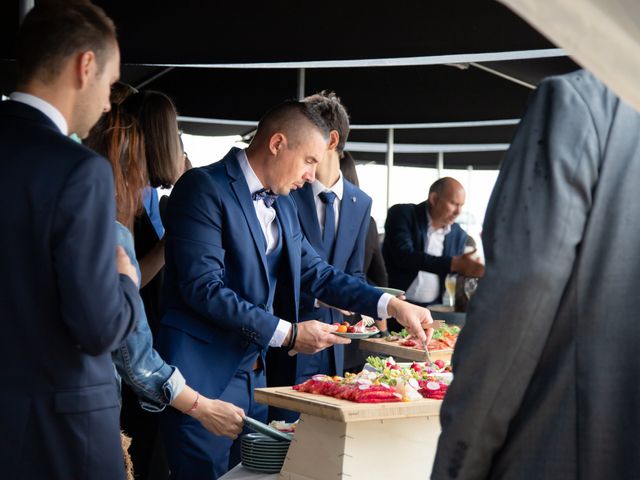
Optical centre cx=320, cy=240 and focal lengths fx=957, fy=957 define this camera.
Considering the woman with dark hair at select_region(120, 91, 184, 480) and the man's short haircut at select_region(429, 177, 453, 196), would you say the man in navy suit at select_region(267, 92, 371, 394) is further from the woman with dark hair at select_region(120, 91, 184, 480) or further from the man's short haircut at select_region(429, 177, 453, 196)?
the man's short haircut at select_region(429, 177, 453, 196)

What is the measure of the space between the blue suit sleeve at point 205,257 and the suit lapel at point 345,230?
1046mm

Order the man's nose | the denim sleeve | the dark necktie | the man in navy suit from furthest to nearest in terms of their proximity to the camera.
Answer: the dark necktie → the man in navy suit → the man's nose → the denim sleeve

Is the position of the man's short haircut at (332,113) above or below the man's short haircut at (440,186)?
above

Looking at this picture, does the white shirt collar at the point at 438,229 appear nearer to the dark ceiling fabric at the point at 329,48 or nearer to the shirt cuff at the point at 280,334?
the dark ceiling fabric at the point at 329,48

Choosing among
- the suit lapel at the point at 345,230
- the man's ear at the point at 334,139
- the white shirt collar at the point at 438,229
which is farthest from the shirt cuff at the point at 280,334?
the white shirt collar at the point at 438,229

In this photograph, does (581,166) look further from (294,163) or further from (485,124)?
(485,124)

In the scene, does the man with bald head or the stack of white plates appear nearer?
the stack of white plates

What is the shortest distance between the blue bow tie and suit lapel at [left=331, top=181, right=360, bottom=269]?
2.93ft

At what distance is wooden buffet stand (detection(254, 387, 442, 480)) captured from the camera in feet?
7.98

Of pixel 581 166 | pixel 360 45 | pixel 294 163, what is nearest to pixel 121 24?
pixel 360 45

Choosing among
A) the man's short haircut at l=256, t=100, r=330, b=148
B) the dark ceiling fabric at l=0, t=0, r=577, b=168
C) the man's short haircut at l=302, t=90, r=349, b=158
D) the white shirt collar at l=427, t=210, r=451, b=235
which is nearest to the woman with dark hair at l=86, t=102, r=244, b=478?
the man's short haircut at l=256, t=100, r=330, b=148

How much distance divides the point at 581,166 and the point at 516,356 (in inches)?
11.2

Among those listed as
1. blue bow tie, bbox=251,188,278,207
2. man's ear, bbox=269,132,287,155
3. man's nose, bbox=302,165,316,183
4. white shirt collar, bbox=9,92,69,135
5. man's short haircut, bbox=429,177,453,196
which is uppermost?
white shirt collar, bbox=9,92,69,135

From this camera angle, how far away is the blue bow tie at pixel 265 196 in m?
3.23
